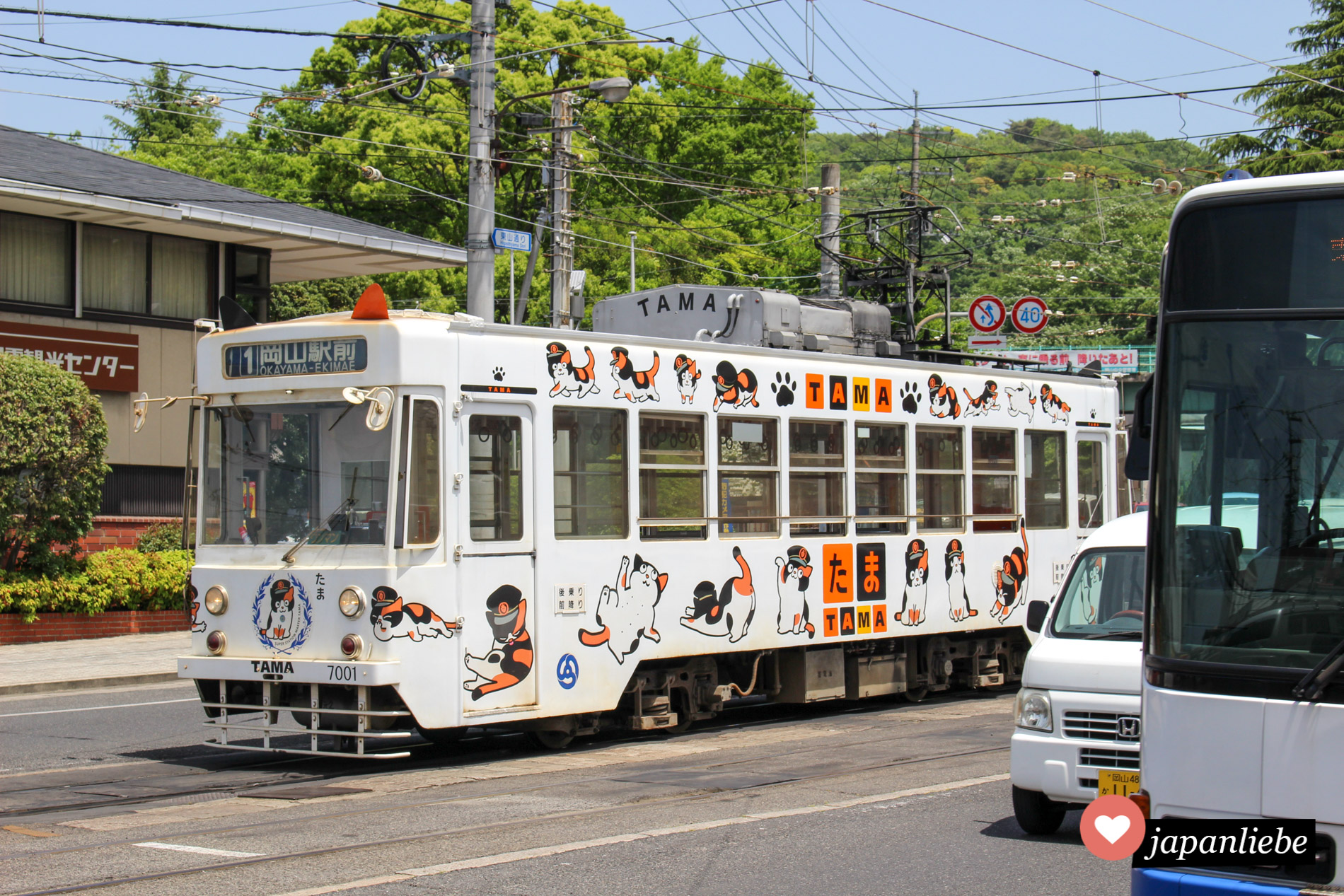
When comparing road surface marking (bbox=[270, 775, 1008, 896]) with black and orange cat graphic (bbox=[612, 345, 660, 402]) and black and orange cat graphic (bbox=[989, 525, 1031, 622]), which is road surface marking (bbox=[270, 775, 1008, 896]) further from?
black and orange cat graphic (bbox=[989, 525, 1031, 622])

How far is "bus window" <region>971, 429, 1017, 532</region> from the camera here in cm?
1565

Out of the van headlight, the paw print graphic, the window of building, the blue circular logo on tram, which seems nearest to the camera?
the van headlight

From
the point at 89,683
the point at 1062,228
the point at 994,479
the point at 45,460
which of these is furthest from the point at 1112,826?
the point at 1062,228

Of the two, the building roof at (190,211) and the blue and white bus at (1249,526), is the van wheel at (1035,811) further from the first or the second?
the building roof at (190,211)

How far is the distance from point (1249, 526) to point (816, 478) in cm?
873

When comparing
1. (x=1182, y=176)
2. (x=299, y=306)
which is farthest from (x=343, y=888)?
(x=1182, y=176)

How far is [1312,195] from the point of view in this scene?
201 inches

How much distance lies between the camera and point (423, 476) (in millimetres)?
10781

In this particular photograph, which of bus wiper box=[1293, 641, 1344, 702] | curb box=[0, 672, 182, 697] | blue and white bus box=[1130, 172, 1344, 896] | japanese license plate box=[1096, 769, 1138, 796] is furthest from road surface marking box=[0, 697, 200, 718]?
bus wiper box=[1293, 641, 1344, 702]

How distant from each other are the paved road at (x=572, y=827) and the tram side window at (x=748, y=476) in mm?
1987

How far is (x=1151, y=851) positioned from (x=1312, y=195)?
2.28 m

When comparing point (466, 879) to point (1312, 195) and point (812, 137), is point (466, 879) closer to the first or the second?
point (1312, 195)

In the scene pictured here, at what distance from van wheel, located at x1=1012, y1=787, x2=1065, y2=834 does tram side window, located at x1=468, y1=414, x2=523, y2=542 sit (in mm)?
4391

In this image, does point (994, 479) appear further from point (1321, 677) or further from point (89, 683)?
point (1321, 677)
